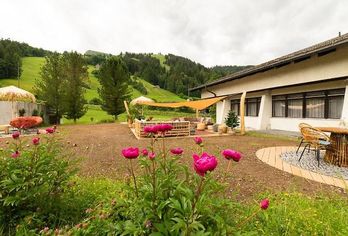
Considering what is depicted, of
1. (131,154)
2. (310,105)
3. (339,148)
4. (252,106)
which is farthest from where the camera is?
(252,106)

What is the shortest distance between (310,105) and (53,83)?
22.0m

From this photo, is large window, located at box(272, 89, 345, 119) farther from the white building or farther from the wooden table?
the wooden table

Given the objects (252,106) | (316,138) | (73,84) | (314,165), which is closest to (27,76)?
(73,84)

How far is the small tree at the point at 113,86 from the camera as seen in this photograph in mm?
26562

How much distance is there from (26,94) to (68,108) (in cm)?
673

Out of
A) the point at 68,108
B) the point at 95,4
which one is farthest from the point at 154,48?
the point at 95,4

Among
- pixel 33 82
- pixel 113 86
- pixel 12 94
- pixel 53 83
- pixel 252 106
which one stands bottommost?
pixel 252 106

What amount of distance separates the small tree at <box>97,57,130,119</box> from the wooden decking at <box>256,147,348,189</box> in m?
21.6

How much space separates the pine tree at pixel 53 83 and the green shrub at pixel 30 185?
21.2 m

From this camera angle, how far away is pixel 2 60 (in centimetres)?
5159

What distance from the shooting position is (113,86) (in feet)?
88.0

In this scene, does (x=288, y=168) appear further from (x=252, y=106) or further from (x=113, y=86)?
(x=113, y=86)

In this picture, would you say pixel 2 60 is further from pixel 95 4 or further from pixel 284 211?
pixel 284 211

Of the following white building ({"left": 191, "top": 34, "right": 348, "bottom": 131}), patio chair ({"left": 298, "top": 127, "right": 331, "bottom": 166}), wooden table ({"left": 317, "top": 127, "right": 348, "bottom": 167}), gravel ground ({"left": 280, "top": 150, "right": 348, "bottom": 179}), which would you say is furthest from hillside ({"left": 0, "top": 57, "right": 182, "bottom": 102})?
wooden table ({"left": 317, "top": 127, "right": 348, "bottom": 167})
